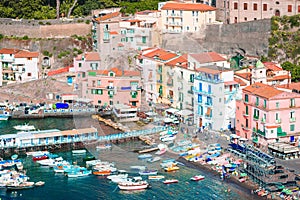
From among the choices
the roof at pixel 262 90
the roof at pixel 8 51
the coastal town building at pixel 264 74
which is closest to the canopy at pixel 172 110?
the coastal town building at pixel 264 74

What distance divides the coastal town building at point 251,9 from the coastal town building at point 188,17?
0.87 metres

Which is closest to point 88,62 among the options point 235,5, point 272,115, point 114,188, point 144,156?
point 235,5

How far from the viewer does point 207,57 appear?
4903 centimetres

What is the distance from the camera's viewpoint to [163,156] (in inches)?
1711

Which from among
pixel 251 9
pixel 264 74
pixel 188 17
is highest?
pixel 251 9

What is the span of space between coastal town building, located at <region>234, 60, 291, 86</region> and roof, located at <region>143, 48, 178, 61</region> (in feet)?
13.6

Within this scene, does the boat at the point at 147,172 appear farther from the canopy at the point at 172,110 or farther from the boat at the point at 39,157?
the canopy at the point at 172,110

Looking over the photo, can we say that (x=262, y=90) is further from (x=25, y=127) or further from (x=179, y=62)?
(x=25, y=127)

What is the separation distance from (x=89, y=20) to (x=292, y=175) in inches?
933

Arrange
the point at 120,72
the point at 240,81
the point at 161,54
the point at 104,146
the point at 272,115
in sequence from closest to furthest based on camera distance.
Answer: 1. the point at 272,115
2. the point at 104,146
3. the point at 240,81
4. the point at 120,72
5. the point at 161,54

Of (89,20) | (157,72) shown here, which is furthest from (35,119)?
(89,20)

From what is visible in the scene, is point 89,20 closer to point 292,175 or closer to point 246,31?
point 246,31

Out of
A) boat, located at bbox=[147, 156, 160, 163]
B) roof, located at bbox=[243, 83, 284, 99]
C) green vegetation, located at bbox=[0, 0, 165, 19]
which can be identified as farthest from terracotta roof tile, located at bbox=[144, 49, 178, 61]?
boat, located at bbox=[147, 156, 160, 163]

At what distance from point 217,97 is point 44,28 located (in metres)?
16.4
